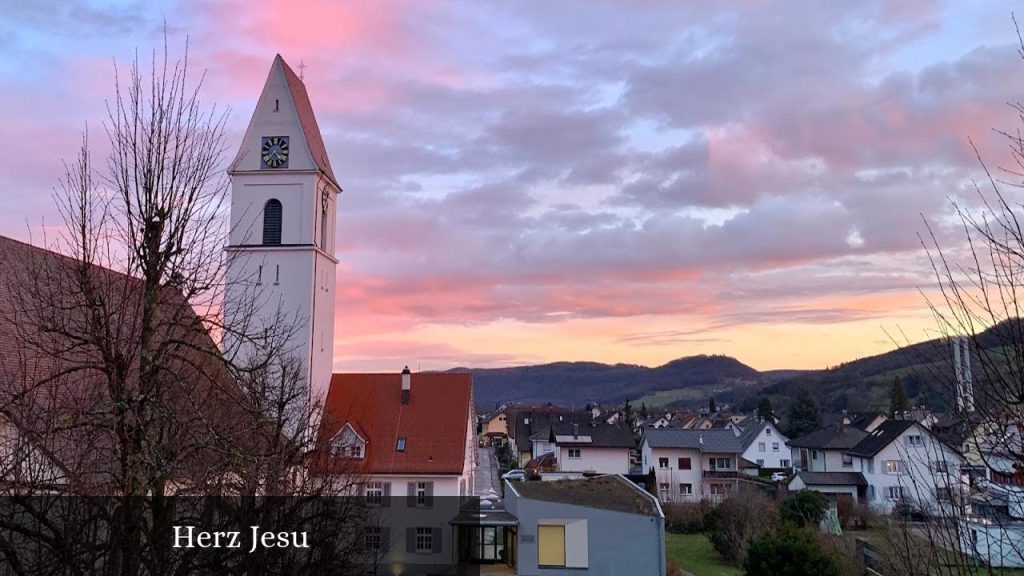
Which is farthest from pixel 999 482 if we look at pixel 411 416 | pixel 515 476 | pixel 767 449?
pixel 767 449

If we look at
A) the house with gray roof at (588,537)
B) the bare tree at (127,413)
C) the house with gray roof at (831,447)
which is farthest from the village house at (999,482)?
the house with gray roof at (831,447)

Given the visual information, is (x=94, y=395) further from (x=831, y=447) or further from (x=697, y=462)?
(x=831, y=447)

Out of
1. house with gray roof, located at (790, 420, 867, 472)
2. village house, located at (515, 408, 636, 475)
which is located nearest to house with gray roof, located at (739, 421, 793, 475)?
house with gray roof, located at (790, 420, 867, 472)

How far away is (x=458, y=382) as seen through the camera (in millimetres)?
39375

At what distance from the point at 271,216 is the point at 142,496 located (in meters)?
29.5

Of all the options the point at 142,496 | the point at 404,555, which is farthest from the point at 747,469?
the point at 142,496

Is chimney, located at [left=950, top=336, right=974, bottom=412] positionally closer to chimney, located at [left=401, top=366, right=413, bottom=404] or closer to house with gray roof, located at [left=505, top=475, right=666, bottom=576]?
house with gray roof, located at [left=505, top=475, right=666, bottom=576]

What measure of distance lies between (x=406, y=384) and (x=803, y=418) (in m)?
64.7

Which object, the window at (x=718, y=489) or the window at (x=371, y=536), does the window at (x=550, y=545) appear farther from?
the window at (x=718, y=489)

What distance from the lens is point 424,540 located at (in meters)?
33.6

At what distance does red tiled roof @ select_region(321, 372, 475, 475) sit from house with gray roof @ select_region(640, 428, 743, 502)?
26.5 m

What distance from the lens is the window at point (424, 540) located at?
33438mm

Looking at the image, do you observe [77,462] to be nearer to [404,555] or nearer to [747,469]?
[404,555]

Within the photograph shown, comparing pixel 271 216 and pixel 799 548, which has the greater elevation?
pixel 271 216
